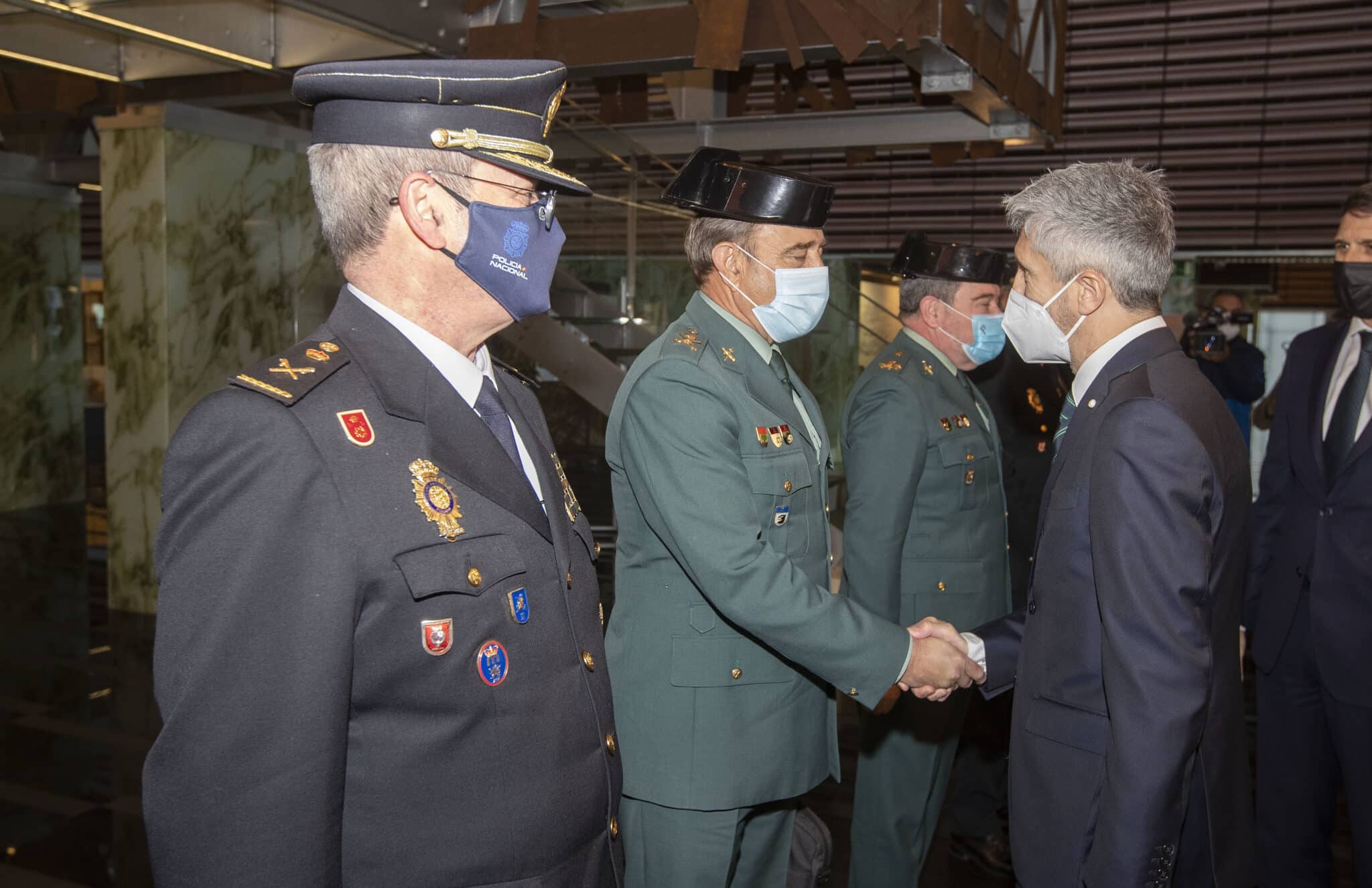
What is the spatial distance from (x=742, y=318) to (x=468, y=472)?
1.19 meters

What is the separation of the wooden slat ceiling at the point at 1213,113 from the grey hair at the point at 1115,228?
16.1 feet

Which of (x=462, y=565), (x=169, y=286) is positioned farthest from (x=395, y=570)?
(x=169, y=286)

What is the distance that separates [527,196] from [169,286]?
4.81 meters

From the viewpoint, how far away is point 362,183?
48.2 inches

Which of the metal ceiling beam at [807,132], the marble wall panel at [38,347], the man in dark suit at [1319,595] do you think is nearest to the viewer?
the man in dark suit at [1319,595]

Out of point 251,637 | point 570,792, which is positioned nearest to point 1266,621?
point 570,792

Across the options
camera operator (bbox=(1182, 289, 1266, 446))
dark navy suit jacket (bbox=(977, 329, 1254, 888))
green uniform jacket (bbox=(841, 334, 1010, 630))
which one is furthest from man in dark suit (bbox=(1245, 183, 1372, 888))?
camera operator (bbox=(1182, 289, 1266, 446))

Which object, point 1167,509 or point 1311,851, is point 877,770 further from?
point 1167,509

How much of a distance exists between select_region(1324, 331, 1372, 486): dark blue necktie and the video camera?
255 centimetres

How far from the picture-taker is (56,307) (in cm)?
860

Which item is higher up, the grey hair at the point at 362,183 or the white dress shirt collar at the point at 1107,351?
the grey hair at the point at 362,183

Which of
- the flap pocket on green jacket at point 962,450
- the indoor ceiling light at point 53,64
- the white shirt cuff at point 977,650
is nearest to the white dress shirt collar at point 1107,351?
the white shirt cuff at point 977,650

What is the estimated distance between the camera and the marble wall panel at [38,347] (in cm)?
825

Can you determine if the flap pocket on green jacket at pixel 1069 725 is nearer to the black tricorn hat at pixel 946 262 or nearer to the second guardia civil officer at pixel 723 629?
the second guardia civil officer at pixel 723 629
